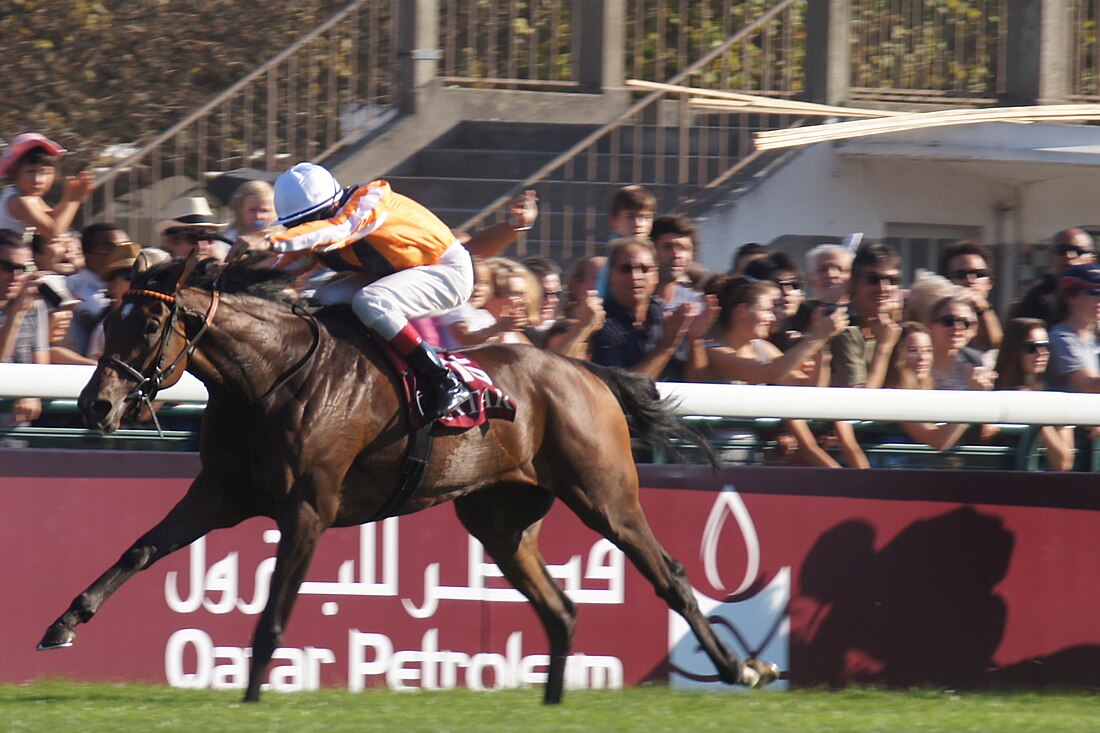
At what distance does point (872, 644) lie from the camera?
7.37 m

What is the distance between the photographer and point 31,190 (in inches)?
328

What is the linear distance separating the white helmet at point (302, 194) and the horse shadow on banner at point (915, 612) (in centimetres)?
257

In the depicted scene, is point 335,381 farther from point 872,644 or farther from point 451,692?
point 872,644

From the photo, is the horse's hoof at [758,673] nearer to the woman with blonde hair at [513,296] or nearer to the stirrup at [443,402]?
the stirrup at [443,402]

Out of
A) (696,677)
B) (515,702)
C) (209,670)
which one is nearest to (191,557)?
(209,670)

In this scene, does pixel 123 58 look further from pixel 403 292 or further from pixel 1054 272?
pixel 403 292

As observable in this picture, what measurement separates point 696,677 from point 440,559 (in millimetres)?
1169

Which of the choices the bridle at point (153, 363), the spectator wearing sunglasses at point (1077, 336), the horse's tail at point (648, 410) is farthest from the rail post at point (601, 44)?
the bridle at point (153, 363)

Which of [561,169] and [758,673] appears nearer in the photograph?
[758,673]

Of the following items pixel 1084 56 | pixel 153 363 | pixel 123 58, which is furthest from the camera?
pixel 123 58

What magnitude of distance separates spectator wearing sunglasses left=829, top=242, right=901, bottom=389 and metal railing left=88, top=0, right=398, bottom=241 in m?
5.49

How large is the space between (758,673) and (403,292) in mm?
2043

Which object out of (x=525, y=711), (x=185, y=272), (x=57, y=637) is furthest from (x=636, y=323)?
(x=57, y=637)

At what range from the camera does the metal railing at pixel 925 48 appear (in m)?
13.5
